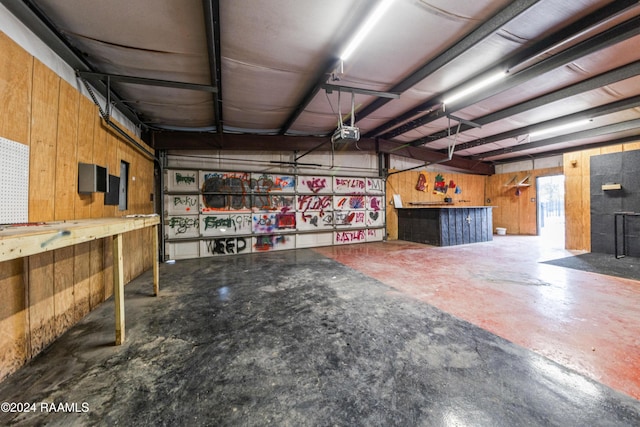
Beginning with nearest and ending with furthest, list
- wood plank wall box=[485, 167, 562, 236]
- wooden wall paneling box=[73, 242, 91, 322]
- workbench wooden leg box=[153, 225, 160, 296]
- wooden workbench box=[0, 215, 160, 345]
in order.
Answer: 1. wooden workbench box=[0, 215, 160, 345]
2. wooden wall paneling box=[73, 242, 91, 322]
3. workbench wooden leg box=[153, 225, 160, 296]
4. wood plank wall box=[485, 167, 562, 236]

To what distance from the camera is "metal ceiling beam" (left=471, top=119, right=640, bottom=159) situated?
580 centimetres

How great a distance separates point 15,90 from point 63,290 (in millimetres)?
1788

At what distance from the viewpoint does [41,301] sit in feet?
6.66

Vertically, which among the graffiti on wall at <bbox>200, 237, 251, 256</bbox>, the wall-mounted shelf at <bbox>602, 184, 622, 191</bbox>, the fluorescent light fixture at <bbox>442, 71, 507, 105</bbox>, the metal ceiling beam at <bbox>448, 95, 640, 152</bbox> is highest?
the metal ceiling beam at <bbox>448, 95, 640, 152</bbox>

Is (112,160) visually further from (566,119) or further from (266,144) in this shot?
(566,119)

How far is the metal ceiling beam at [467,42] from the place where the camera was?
2.36 metres

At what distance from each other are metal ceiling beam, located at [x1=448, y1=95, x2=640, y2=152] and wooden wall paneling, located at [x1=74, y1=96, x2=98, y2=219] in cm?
887

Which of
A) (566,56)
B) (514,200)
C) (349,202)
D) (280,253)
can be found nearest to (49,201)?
(280,253)

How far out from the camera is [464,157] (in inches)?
381

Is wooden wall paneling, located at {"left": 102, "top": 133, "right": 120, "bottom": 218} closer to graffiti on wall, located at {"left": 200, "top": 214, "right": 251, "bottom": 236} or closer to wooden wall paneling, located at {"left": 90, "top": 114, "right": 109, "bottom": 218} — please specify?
wooden wall paneling, located at {"left": 90, "top": 114, "right": 109, "bottom": 218}

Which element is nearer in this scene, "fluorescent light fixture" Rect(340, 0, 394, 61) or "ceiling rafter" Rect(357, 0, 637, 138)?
"fluorescent light fixture" Rect(340, 0, 394, 61)

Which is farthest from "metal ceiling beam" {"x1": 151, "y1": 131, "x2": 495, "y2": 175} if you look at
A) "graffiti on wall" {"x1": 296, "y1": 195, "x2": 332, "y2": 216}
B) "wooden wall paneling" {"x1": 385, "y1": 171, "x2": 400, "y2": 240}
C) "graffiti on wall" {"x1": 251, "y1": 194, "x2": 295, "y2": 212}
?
"graffiti on wall" {"x1": 296, "y1": 195, "x2": 332, "y2": 216}

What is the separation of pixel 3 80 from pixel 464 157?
11.6 metres

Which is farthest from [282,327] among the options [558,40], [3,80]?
[558,40]
